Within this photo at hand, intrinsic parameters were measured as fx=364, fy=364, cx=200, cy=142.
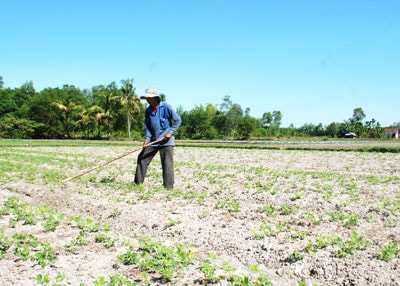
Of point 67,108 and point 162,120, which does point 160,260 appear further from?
point 67,108

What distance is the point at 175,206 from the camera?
250 inches

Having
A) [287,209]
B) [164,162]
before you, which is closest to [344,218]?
[287,209]

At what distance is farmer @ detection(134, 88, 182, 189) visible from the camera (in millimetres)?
7844

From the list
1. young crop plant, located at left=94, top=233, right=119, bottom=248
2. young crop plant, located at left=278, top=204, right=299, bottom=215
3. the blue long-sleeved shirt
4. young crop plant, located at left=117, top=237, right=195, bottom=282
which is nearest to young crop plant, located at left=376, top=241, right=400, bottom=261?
young crop plant, located at left=278, top=204, right=299, bottom=215

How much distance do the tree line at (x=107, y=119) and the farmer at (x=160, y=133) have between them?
44110 mm

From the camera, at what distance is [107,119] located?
174 feet

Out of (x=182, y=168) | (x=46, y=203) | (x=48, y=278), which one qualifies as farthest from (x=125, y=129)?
(x=48, y=278)

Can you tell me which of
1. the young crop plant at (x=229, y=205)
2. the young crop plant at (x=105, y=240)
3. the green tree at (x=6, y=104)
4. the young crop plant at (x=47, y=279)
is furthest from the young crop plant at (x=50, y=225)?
the green tree at (x=6, y=104)

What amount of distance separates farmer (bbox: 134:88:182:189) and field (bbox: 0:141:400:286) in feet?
1.36

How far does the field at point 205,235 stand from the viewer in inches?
143

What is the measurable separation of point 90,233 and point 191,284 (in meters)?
2.08

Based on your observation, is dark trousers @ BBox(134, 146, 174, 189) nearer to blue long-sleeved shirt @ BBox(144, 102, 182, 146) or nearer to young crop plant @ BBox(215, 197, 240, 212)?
blue long-sleeved shirt @ BBox(144, 102, 182, 146)

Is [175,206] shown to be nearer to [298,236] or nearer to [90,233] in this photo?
[90,233]

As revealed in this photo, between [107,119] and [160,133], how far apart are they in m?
46.8
